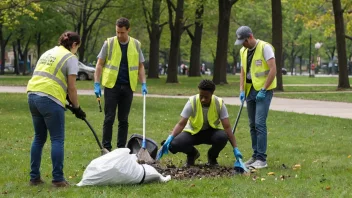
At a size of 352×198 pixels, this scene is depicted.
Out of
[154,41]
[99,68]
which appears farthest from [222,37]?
[99,68]

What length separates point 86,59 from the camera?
66.4m

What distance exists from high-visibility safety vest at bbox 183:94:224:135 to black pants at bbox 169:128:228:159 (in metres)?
0.07

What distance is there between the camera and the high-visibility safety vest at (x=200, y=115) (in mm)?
7305

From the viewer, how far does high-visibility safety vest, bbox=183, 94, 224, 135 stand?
24.0 ft

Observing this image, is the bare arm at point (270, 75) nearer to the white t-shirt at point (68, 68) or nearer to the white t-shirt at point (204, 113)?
the white t-shirt at point (204, 113)

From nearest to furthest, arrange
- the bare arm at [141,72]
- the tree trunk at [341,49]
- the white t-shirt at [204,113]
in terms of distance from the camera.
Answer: the white t-shirt at [204,113]
the bare arm at [141,72]
the tree trunk at [341,49]

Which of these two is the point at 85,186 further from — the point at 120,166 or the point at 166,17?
the point at 166,17

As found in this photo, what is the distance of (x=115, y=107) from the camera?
835 centimetres

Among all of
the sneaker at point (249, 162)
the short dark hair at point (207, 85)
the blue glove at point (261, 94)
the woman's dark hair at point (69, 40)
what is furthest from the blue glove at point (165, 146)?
the woman's dark hair at point (69, 40)

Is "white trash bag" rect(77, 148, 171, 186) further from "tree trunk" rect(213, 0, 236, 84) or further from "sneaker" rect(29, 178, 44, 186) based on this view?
"tree trunk" rect(213, 0, 236, 84)

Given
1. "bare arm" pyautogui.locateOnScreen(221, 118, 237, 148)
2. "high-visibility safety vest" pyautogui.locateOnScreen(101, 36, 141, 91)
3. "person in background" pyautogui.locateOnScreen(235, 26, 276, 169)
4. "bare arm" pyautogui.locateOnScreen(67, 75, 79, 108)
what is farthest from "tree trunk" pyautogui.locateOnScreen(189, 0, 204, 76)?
"bare arm" pyautogui.locateOnScreen(67, 75, 79, 108)

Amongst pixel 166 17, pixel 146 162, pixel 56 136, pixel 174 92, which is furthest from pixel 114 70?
pixel 166 17

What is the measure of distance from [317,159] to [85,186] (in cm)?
345

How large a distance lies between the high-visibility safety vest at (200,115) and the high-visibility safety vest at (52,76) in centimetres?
169
